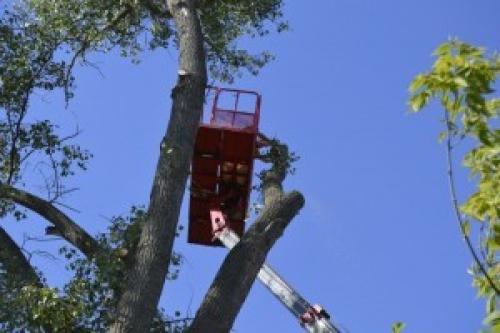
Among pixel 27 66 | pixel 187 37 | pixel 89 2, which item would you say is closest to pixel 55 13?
pixel 89 2

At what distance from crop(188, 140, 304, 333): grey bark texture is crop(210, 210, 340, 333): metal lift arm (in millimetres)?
1810

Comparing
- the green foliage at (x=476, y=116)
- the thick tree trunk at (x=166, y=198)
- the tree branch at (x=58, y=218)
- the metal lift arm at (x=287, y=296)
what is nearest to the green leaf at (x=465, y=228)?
the green foliage at (x=476, y=116)

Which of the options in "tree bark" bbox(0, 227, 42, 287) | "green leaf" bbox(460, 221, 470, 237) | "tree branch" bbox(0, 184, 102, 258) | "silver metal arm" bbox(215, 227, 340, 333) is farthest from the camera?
"silver metal arm" bbox(215, 227, 340, 333)

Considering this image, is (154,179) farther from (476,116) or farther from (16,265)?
(476,116)

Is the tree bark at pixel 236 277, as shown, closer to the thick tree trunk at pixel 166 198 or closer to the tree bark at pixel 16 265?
the thick tree trunk at pixel 166 198

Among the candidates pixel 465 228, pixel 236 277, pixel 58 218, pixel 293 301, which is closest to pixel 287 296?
pixel 293 301

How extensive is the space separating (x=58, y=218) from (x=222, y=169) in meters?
4.84

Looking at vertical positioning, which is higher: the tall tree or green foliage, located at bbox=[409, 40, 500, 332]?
the tall tree

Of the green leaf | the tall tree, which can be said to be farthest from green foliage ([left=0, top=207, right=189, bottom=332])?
the green leaf

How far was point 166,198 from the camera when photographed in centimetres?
804

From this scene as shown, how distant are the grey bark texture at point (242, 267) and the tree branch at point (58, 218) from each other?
1.36 meters

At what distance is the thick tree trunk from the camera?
7.22 m

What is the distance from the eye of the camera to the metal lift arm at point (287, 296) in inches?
A: 414

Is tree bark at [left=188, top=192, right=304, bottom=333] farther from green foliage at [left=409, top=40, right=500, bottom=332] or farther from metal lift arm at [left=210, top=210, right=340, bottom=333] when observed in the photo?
green foliage at [left=409, top=40, right=500, bottom=332]
